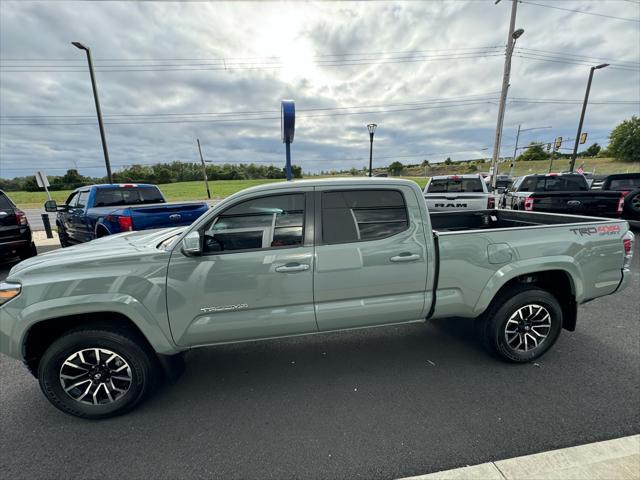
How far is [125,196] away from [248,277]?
6.49 meters

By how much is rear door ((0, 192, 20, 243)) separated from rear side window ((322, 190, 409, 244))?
7228 millimetres

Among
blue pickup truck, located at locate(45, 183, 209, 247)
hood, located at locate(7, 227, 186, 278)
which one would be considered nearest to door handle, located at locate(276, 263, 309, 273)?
hood, located at locate(7, 227, 186, 278)

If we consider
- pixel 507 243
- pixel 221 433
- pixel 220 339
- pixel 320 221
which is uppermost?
pixel 320 221

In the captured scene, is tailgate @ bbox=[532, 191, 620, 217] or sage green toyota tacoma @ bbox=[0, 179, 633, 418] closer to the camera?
sage green toyota tacoma @ bbox=[0, 179, 633, 418]

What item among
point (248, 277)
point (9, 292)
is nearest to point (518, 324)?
point (248, 277)

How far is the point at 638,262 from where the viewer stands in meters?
5.81

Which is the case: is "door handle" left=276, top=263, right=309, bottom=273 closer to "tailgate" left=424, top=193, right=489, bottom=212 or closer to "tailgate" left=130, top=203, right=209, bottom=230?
"tailgate" left=130, top=203, right=209, bottom=230

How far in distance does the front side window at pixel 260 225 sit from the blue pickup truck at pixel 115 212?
12.4 feet

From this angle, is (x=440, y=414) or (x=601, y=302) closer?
(x=440, y=414)

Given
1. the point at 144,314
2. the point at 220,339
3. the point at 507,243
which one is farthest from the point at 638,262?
the point at 144,314

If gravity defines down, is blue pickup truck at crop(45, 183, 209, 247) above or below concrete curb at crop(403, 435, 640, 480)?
above

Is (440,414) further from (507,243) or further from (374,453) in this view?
(507,243)

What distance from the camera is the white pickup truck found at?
7980 millimetres

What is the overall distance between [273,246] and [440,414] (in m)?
1.92
